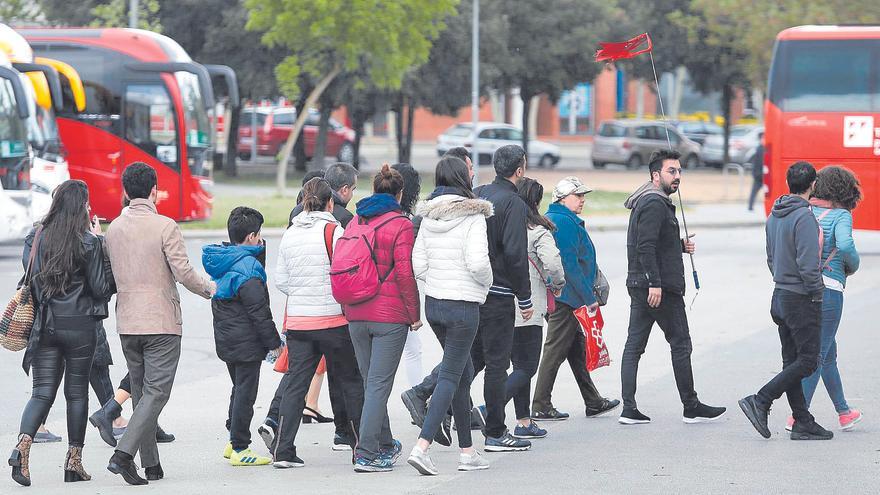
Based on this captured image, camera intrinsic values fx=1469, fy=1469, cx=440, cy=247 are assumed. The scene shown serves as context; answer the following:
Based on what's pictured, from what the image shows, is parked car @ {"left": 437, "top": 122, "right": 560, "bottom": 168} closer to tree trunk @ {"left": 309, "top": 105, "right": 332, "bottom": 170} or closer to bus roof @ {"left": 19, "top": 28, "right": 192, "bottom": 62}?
tree trunk @ {"left": 309, "top": 105, "right": 332, "bottom": 170}

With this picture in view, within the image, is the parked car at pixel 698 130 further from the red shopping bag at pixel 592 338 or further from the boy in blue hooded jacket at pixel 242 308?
the boy in blue hooded jacket at pixel 242 308

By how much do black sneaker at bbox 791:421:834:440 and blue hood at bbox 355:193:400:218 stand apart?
2689mm

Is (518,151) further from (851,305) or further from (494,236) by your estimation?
(851,305)

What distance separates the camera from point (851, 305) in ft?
48.0

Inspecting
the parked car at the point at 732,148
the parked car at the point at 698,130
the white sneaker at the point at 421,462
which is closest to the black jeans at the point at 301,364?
the white sneaker at the point at 421,462

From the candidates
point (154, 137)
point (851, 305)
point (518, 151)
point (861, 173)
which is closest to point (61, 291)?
point (518, 151)

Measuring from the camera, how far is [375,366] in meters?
7.20

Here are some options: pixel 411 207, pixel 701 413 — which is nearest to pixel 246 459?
pixel 411 207

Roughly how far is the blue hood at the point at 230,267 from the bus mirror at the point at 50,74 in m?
12.9

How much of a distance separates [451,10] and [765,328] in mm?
18377

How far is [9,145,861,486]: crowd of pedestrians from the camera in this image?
22.9 ft

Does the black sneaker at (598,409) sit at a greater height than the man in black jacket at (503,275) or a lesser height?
lesser

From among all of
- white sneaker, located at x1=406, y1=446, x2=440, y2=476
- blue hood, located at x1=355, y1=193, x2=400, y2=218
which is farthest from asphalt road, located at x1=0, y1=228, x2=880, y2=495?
blue hood, located at x1=355, y1=193, x2=400, y2=218

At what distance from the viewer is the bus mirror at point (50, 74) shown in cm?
1978
